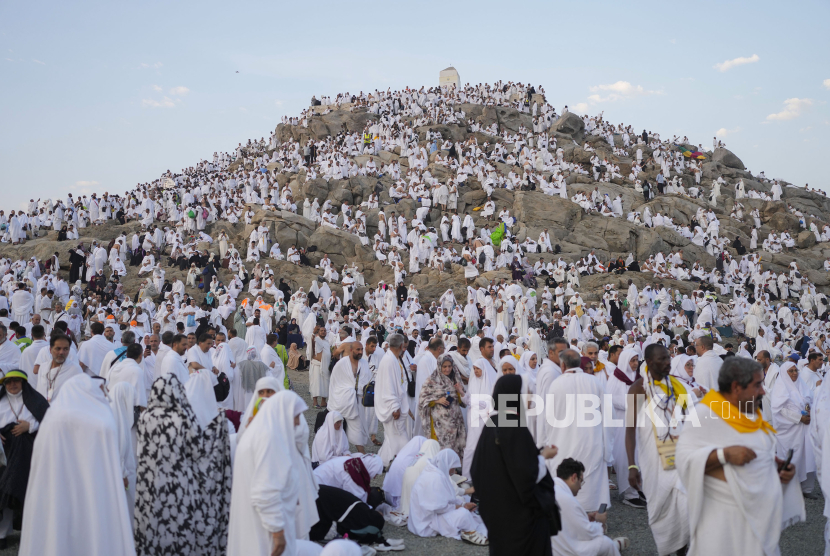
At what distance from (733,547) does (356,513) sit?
316 centimetres

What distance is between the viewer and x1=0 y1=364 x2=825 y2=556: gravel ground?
5.47m

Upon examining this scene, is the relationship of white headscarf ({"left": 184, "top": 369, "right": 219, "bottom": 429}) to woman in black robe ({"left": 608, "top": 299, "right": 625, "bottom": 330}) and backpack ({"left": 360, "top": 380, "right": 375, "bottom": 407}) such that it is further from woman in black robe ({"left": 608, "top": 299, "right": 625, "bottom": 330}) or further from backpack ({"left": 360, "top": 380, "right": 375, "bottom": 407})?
woman in black robe ({"left": 608, "top": 299, "right": 625, "bottom": 330})

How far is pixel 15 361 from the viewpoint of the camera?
7.59 m

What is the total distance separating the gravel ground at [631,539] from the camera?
547 centimetres

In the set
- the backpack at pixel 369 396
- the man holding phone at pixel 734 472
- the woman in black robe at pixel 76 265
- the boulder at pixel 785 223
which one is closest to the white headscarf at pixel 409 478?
the backpack at pixel 369 396

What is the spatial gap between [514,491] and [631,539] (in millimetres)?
2787

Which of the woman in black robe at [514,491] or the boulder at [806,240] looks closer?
the woman in black robe at [514,491]

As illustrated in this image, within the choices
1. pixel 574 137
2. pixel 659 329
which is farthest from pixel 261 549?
pixel 574 137

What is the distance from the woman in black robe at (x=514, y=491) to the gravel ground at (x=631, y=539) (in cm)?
186

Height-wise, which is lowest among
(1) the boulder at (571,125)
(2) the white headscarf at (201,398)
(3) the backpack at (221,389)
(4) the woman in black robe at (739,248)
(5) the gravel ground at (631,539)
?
(5) the gravel ground at (631,539)

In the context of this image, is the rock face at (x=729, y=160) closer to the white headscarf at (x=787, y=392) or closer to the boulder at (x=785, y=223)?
the boulder at (x=785, y=223)

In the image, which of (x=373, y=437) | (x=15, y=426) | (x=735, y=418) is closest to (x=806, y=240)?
(x=373, y=437)

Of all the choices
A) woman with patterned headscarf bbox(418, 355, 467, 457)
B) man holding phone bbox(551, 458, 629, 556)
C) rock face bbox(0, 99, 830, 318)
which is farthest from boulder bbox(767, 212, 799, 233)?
man holding phone bbox(551, 458, 629, 556)

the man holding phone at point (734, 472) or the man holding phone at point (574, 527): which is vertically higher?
the man holding phone at point (734, 472)
